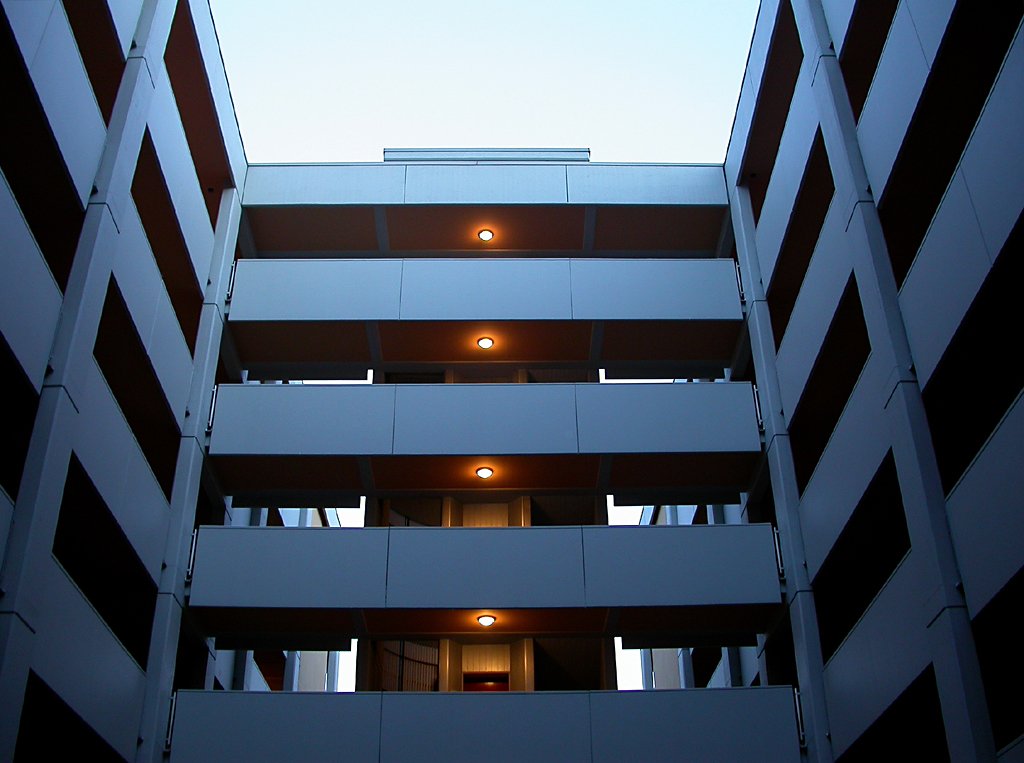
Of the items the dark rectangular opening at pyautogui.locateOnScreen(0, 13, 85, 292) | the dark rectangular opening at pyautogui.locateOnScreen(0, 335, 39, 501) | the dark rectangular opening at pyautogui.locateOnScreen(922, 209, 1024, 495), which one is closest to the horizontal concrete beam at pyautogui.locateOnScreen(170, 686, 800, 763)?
the dark rectangular opening at pyautogui.locateOnScreen(0, 335, 39, 501)

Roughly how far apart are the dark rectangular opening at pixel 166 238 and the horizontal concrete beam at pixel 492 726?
6364mm

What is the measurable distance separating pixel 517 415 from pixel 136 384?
580 centimetres

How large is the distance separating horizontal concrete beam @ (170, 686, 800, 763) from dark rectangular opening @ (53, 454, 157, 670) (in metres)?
1.77

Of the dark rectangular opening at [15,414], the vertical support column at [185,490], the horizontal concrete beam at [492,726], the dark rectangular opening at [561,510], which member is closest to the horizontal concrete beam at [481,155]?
the vertical support column at [185,490]

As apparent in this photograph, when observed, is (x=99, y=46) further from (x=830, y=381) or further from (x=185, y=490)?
(x=830, y=381)

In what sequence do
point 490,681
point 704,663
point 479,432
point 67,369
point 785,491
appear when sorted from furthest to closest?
point 704,663 < point 490,681 < point 479,432 < point 785,491 < point 67,369

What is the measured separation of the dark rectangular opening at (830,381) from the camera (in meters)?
14.8

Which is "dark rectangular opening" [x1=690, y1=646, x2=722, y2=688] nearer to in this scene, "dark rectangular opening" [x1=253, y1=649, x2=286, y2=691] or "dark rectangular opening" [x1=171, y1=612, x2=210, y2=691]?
"dark rectangular opening" [x1=253, y1=649, x2=286, y2=691]

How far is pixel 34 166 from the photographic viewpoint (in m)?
12.8

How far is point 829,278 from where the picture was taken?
14656 millimetres

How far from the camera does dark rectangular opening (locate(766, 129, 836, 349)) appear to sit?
16.1 metres

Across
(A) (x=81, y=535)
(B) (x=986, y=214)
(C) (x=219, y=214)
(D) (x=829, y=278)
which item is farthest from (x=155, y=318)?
(B) (x=986, y=214)

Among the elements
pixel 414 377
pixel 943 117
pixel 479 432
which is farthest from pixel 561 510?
pixel 943 117

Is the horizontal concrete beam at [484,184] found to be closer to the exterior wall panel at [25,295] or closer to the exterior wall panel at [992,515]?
the exterior wall panel at [25,295]
